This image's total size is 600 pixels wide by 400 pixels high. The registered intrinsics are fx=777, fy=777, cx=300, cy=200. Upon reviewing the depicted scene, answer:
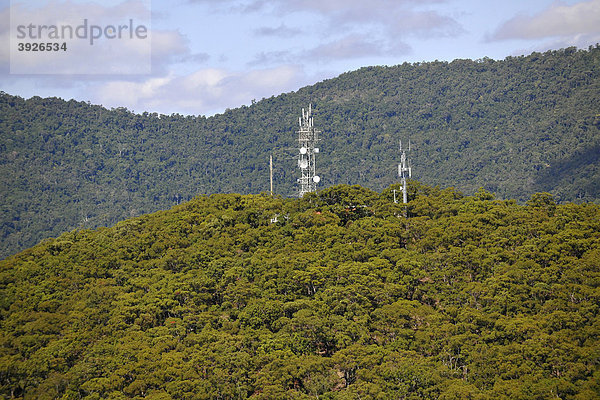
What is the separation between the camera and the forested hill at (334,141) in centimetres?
12394

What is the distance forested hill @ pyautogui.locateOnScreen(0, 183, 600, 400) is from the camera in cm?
3672

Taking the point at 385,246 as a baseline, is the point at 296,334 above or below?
below

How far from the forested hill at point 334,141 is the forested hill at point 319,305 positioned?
65.4 m

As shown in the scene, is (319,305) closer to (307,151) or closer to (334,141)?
(307,151)

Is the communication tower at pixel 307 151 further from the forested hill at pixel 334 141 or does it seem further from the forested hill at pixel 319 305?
the forested hill at pixel 334 141

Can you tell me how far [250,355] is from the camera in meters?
39.7

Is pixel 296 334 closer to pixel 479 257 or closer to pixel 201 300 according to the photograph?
pixel 201 300

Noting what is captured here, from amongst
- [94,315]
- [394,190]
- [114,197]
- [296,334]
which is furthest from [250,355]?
[114,197]

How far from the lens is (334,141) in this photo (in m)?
150

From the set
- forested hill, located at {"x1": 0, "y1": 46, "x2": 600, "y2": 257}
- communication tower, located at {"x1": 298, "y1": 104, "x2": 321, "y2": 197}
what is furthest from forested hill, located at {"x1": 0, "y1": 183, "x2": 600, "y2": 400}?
forested hill, located at {"x1": 0, "y1": 46, "x2": 600, "y2": 257}

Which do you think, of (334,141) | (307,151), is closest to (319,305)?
(307,151)

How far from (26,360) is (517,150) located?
335ft

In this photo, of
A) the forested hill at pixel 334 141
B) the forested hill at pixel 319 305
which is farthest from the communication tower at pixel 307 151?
the forested hill at pixel 334 141

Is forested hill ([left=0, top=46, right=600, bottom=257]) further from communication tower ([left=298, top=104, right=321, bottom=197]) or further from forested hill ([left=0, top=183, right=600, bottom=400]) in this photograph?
forested hill ([left=0, top=183, right=600, bottom=400])
